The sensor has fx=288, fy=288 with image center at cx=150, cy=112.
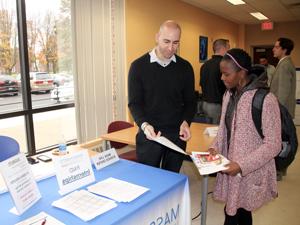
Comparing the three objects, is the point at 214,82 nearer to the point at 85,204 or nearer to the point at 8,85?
the point at 8,85

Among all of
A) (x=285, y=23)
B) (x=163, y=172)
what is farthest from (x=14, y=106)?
(x=285, y=23)

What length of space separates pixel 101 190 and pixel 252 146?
797 millimetres

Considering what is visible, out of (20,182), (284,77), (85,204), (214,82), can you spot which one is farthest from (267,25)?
(20,182)

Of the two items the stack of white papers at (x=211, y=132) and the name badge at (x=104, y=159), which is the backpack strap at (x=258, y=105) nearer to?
the name badge at (x=104, y=159)

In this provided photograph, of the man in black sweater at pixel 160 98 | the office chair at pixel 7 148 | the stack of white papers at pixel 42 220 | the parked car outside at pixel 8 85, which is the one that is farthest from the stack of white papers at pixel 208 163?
the parked car outside at pixel 8 85

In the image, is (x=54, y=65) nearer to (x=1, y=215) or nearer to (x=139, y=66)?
(x=139, y=66)

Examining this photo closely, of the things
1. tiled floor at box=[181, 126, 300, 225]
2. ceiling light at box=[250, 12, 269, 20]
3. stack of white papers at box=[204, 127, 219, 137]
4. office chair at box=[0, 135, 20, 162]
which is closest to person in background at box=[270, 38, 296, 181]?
tiled floor at box=[181, 126, 300, 225]

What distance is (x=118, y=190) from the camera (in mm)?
1404

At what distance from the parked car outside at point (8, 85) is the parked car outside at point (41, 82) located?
8cm

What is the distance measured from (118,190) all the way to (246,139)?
0.70 meters

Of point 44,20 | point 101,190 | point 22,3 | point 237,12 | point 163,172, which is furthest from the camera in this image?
point 237,12

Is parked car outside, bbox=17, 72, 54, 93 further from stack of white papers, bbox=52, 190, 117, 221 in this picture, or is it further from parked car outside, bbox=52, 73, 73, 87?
stack of white papers, bbox=52, 190, 117, 221

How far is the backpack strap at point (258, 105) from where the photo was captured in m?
1.41

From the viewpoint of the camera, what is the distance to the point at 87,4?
376 cm
